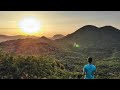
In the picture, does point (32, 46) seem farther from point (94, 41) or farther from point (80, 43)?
point (94, 41)

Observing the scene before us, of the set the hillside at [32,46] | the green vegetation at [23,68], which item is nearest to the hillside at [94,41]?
the hillside at [32,46]

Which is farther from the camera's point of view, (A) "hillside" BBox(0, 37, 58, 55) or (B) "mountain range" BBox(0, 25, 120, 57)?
(B) "mountain range" BBox(0, 25, 120, 57)

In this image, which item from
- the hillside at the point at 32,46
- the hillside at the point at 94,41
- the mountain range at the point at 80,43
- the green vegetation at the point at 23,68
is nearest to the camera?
the green vegetation at the point at 23,68

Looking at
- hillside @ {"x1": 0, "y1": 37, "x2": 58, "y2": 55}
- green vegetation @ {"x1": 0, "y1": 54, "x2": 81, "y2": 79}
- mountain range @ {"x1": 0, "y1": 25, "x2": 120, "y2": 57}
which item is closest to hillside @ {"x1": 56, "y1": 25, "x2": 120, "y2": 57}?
mountain range @ {"x1": 0, "y1": 25, "x2": 120, "y2": 57}

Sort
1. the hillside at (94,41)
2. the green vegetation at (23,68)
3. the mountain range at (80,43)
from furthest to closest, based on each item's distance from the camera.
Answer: the hillside at (94,41) < the mountain range at (80,43) < the green vegetation at (23,68)

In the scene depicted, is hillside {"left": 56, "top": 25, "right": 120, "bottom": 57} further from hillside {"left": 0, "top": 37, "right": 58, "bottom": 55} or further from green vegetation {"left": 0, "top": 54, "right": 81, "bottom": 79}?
green vegetation {"left": 0, "top": 54, "right": 81, "bottom": 79}

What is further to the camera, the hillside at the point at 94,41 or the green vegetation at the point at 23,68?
the hillside at the point at 94,41

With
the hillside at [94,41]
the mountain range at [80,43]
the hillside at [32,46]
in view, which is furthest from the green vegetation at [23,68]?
the hillside at [94,41]

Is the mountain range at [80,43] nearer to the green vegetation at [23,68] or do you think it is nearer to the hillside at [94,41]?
the hillside at [94,41]

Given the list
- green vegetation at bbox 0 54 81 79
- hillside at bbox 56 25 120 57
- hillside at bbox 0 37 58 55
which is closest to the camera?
green vegetation at bbox 0 54 81 79

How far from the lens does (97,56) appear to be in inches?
1388
